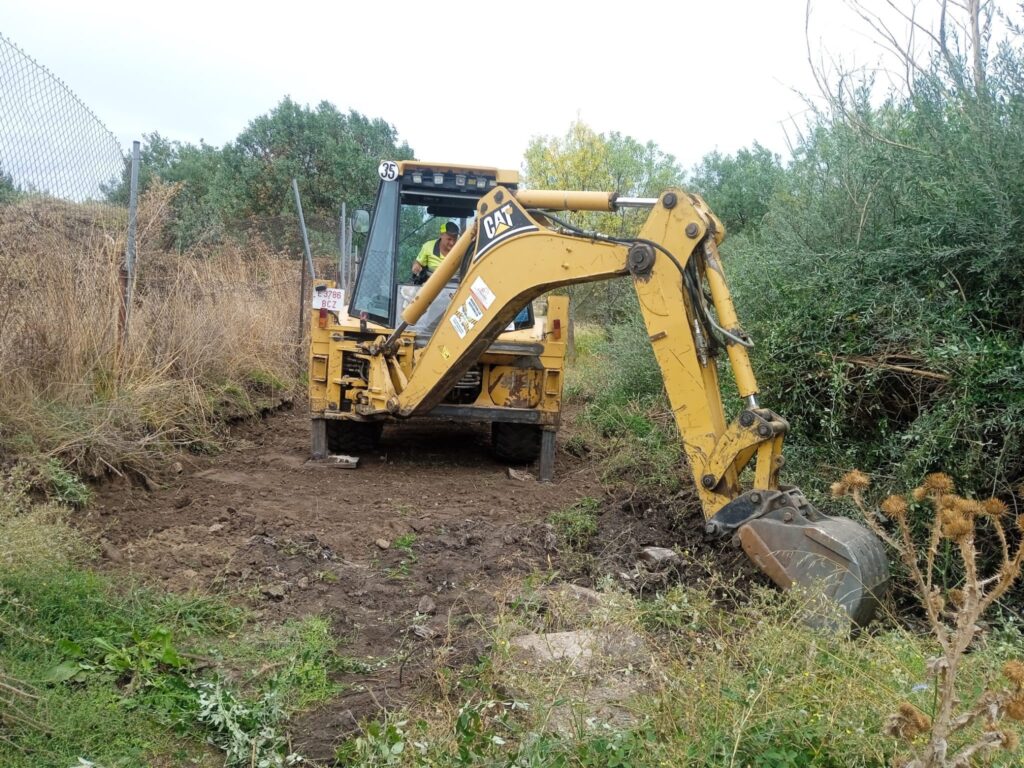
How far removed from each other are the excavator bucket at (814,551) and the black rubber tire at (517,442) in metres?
3.51

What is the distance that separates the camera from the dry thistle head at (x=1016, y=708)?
179 centimetres

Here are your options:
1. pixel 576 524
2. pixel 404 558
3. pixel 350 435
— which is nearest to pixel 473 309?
pixel 576 524

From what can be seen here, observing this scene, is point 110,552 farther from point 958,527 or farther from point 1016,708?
point 1016,708

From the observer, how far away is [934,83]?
5.40 meters

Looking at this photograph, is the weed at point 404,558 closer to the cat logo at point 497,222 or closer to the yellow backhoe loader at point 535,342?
the yellow backhoe loader at point 535,342

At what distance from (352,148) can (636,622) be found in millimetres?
26855

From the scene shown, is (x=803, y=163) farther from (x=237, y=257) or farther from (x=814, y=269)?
(x=237, y=257)

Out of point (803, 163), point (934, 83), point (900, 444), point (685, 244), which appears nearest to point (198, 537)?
point (685, 244)

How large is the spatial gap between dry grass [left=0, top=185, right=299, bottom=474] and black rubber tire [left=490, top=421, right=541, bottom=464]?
2.64m

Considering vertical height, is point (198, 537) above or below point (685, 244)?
below

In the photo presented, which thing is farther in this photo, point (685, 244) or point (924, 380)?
point (924, 380)

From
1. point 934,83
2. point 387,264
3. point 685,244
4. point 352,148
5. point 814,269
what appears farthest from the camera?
point 352,148

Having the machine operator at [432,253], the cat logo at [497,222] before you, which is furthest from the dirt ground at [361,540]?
the cat logo at [497,222]

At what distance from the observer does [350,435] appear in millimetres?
7508
